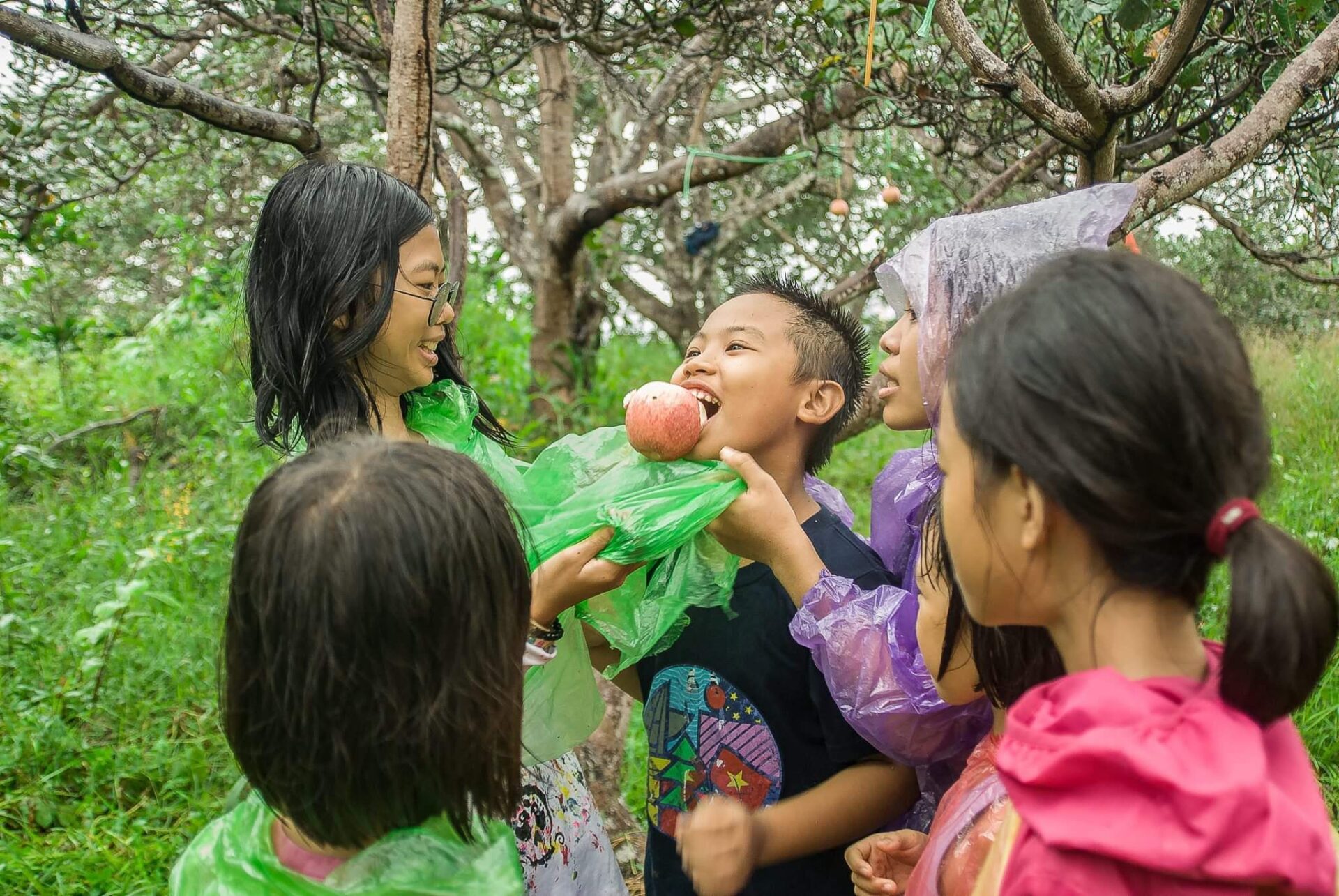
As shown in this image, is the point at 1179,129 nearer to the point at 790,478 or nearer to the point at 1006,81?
the point at 1006,81

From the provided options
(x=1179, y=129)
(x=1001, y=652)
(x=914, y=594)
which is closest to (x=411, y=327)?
(x=914, y=594)

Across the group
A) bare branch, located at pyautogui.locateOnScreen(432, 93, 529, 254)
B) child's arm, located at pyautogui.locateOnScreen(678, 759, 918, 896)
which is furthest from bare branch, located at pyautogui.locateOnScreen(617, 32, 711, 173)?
child's arm, located at pyautogui.locateOnScreen(678, 759, 918, 896)

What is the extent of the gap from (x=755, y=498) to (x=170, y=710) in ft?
8.34

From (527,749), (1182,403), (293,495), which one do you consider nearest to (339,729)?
(293,495)

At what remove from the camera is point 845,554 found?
1.66 m

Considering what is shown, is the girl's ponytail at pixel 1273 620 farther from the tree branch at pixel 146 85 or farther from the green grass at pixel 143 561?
the tree branch at pixel 146 85

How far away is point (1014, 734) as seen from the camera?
3.20 feet

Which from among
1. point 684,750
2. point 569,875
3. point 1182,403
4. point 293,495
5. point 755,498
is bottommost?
point 569,875

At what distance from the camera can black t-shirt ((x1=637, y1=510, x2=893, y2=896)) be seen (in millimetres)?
1606

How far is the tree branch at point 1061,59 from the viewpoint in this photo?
1.75 meters

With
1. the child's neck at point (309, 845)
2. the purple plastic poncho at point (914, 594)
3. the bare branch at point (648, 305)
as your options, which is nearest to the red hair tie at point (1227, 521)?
the purple plastic poncho at point (914, 594)

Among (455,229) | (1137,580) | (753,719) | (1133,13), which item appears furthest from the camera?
(455,229)

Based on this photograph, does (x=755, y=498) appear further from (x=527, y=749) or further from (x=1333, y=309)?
(x=1333, y=309)

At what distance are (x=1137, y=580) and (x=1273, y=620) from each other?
0.44 ft
